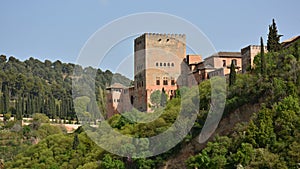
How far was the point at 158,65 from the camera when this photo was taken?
4941cm

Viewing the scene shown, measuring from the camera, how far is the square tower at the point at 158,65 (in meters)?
48.7

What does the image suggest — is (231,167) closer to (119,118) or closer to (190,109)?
(190,109)

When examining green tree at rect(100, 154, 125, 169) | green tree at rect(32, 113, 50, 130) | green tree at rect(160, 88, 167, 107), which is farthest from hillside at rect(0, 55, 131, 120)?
green tree at rect(100, 154, 125, 169)

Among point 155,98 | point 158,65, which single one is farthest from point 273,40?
point 158,65

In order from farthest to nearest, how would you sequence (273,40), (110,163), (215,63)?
(215,63) → (273,40) → (110,163)

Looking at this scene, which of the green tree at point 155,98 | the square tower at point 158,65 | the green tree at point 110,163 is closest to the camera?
the green tree at point 110,163

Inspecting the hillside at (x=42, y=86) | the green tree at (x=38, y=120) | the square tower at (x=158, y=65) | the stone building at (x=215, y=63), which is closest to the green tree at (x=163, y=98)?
the square tower at (x=158, y=65)

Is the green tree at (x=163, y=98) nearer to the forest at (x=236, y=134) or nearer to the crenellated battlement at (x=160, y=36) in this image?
the forest at (x=236, y=134)

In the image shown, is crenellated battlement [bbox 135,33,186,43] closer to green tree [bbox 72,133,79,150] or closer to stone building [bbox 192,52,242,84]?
stone building [bbox 192,52,242,84]

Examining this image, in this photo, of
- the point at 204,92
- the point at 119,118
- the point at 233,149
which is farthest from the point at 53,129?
the point at 233,149

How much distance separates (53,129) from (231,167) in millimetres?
39385

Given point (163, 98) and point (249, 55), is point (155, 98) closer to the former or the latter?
point (163, 98)

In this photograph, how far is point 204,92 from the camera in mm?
38250

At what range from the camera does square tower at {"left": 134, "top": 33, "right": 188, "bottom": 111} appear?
4866cm
